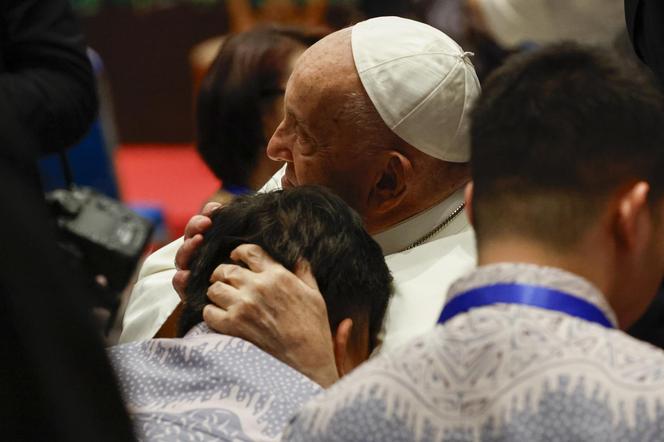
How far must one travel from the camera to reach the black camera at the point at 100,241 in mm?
2809

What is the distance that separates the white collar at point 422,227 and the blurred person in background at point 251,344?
0.26 m

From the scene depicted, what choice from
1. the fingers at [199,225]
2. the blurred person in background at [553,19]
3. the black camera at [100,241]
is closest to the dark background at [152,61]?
the blurred person in background at [553,19]

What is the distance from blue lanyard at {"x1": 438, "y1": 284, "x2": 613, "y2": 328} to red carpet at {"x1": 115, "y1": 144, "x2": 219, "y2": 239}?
4179 millimetres

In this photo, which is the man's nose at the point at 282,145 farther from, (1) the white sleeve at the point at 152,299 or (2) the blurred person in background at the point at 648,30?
(2) the blurred person in background at the point at 648,30

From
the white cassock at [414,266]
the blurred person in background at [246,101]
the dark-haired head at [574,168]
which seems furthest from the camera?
the blurred person in background at [246,101]

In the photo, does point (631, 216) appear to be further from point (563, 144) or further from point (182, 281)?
point (182, 281)

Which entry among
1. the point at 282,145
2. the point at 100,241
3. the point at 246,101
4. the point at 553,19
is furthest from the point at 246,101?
the point at 282,145

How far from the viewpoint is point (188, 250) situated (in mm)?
1892

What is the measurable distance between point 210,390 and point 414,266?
0.57 metres

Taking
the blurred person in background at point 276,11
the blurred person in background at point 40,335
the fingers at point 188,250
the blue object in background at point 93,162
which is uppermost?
the blurred person in background at point 40,335

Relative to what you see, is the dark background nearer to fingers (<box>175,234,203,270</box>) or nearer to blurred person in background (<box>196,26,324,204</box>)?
blurred person in background (<box>196,26,324,204</box>)

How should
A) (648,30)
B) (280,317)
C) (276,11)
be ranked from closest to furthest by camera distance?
(280,317) < (648,30) < (276,11)

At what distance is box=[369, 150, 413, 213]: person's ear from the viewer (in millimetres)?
2066

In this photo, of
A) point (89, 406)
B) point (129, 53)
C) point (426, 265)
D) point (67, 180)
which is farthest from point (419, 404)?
point (129, 53)
